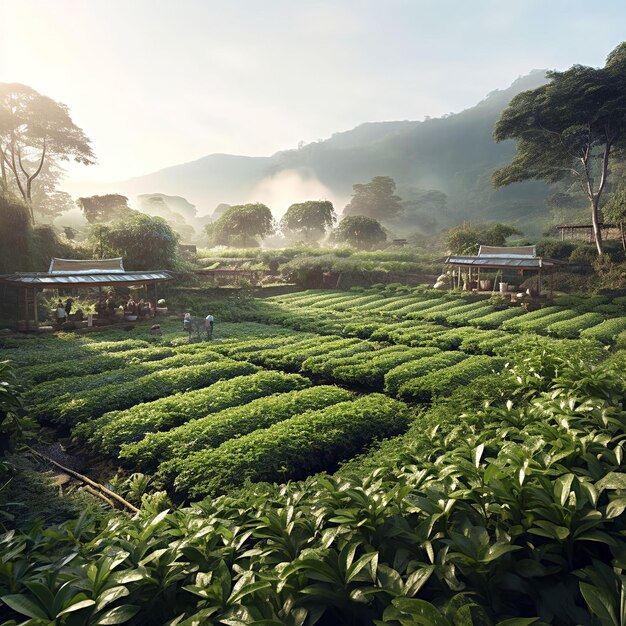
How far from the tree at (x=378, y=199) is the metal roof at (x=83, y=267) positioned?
113721 mm

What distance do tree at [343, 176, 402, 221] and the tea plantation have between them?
416 feet

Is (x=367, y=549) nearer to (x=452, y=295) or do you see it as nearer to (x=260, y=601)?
(x=260, y=601)

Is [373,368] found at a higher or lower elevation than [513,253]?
lower

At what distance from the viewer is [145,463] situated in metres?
9.48

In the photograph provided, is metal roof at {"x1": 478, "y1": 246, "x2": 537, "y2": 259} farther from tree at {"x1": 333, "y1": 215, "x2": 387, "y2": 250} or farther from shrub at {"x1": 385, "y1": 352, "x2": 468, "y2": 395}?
tree at {"x1": 333, "y1": 215, "x2": 387, "y2": 250}

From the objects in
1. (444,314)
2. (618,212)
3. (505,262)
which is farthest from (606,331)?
(618,212)

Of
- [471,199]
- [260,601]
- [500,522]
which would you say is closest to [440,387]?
[500,522]

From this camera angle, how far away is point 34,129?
49.1 m

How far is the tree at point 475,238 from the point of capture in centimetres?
4559

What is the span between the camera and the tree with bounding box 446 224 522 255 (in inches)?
1795

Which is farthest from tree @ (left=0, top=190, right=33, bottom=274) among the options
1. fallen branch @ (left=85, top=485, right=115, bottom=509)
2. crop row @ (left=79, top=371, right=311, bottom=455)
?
fallen branch @ (left=85, top=485, right=115, bottom=509)

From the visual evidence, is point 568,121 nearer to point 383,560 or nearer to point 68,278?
point 68,278

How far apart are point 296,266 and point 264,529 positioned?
4450 cm

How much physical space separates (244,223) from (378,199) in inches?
2210
